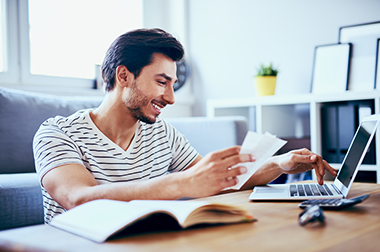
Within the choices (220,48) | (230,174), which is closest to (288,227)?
(230,174)

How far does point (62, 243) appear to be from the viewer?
558 millimetres

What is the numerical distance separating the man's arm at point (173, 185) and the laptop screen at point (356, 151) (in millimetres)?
360

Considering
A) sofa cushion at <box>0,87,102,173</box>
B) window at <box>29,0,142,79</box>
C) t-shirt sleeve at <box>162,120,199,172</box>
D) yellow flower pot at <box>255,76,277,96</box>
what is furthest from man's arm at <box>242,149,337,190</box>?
window at <box>29,0,142,79</box>

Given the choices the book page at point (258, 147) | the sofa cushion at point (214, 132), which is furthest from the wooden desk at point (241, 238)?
the sofa cushion at point (214, 132)

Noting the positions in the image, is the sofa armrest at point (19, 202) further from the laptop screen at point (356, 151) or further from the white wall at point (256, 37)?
the white wall at point (256, 37)

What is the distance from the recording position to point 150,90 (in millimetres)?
1301

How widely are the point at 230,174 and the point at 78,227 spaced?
0.31 m

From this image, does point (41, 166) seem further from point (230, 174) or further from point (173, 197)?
point (230, 174)

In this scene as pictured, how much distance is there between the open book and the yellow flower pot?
177 centimetres

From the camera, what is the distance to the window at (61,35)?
2.10m

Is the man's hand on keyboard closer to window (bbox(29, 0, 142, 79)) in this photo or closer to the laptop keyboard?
the laptop keyboard

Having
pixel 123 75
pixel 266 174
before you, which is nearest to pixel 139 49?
pixel 123 75

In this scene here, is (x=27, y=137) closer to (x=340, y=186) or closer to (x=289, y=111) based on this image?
(x=340, y=186)

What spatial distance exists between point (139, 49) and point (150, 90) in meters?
0.15
